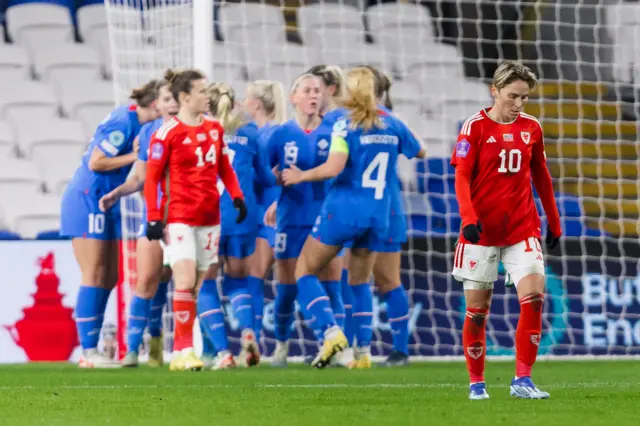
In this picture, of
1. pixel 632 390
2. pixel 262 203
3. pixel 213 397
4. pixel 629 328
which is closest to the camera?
pixel 213 397

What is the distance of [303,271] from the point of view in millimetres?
7969

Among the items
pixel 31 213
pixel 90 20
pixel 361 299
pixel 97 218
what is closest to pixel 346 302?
pixel 361 299

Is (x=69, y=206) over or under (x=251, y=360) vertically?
over

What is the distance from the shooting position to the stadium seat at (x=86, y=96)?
12750 mm

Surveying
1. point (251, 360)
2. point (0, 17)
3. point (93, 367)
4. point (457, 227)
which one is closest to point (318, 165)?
point (251, 360)

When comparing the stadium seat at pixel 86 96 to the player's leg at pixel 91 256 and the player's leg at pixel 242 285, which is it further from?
the player's leg at pixel 242 285

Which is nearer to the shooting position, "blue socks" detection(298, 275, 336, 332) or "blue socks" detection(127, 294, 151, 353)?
"blue socks" detection(298, 275, 336, 332)

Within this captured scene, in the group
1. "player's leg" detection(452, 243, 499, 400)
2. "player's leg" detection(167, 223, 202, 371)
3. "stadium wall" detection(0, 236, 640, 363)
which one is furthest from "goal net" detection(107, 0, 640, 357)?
"player's leg" detection(452, 243, 499, 400)

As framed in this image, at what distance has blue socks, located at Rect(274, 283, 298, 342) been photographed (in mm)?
8391

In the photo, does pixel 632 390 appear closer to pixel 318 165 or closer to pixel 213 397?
pixel 213 397

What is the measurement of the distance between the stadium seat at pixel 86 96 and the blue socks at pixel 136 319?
15.9 feet

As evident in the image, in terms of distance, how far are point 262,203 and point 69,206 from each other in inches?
50.6

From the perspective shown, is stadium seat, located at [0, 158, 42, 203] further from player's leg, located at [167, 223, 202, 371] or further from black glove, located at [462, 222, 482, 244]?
black glove, located at [462, 222, 482, 244]

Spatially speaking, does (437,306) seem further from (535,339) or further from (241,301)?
(535,339)
